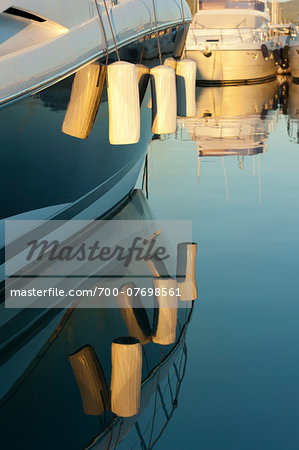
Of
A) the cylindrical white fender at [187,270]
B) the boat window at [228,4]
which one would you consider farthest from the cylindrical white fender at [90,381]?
the boat window at [228,4]

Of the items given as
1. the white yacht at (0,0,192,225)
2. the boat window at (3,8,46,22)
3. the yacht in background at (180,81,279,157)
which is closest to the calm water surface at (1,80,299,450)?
the white yacht at (0,0,192,225)

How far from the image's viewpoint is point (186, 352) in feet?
8.38

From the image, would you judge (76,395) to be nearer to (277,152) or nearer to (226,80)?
(277,152)

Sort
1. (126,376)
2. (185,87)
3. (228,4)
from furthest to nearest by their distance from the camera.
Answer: (228,4) < (185,87) < (126,376)

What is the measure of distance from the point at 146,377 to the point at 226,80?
14315 mm

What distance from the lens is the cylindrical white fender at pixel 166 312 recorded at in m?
2.70

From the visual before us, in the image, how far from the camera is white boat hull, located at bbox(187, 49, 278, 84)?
50.7ft

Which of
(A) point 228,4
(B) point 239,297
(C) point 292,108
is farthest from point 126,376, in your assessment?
(A) point 228,4

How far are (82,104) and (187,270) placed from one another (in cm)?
98

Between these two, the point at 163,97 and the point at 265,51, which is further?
the point at 265,51

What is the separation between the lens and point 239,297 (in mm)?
3059

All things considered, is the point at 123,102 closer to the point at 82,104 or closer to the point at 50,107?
the point at 82,104

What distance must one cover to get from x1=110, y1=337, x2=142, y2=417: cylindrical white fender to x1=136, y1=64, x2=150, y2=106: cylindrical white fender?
1548mm

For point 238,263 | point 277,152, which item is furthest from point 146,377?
point 277,152
